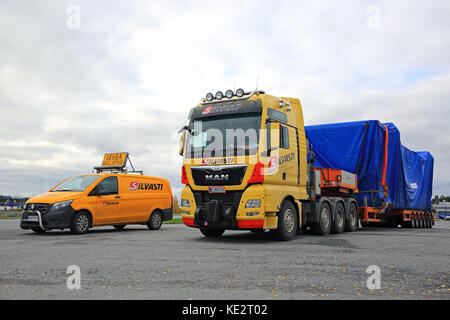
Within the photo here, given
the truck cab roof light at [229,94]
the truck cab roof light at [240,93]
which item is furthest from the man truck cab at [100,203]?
the truck cab roof light at [240,93]

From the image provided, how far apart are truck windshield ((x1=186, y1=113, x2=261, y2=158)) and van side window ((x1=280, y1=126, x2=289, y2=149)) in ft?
2.34

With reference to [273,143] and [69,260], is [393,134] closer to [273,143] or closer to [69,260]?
[273,143]

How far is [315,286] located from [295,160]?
6292mm

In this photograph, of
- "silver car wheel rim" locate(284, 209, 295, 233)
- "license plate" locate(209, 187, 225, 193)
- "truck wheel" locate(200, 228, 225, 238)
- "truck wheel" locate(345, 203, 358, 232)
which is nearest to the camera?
"license plate" locate(209, 187, 225, 193)

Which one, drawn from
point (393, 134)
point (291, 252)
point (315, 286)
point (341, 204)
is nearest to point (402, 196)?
point (393, 134)

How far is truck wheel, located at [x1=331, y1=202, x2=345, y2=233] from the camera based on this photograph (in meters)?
13.7

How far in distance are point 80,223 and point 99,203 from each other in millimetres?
884

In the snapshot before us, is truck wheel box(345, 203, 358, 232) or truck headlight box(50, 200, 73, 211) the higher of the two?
truck headlight box(50, 200, 73, 211)

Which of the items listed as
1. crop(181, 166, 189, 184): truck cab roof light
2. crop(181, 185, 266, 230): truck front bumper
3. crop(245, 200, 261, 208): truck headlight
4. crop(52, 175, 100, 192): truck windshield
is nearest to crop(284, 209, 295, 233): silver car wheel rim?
crop(181, 185, 266, 230): truck front bumper

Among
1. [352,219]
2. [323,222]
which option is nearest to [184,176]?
[323,222]

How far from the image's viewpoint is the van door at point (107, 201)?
1352 centimetres

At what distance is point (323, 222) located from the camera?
42.6 ft

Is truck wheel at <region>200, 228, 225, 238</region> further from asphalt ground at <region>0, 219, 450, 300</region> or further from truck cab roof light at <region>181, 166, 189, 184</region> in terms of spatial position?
asphalt ground at <region>0, 219, 450, 300</region>

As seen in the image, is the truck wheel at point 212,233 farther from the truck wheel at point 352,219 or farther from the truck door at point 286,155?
the truck wheel at point 352,219
